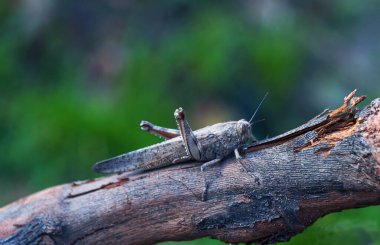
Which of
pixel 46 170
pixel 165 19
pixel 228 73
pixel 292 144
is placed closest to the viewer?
pixel 292 144

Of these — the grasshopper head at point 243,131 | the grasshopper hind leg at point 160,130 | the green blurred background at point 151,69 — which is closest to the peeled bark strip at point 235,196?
the grasshopper head at point 243,131

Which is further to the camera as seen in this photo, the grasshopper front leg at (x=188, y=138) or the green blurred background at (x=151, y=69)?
the green blurred background at (x=151, y=69)

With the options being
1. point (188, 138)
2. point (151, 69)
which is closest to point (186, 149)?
point (188, 138)

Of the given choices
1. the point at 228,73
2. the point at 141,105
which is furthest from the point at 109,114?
the point at 228,73

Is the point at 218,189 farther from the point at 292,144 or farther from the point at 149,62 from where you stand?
the point at 149,62

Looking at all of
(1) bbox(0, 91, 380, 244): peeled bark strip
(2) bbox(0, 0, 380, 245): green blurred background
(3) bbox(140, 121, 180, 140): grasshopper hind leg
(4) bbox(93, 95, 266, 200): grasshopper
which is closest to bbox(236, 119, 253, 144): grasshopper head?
(4) bbox(93, 95, 266, 200): grasshopper

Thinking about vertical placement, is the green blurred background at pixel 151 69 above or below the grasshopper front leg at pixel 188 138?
above

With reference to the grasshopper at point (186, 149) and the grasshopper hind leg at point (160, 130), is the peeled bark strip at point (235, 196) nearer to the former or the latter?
the grasshopper at point (186, 149)
